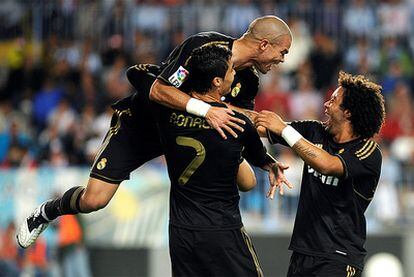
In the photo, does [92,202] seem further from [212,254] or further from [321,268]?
[321,268]

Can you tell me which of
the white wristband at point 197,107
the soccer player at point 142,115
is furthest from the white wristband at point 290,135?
the white wristband at point 197,107

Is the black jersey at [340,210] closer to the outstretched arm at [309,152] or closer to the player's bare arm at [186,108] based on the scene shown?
the outstretched arm at [309,152]

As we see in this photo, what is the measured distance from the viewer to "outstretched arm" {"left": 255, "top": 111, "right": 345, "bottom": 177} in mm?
7387

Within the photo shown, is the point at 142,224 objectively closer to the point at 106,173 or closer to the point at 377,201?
the point at 377,201

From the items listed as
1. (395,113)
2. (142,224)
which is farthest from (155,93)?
(395,113)

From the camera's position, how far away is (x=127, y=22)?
17344 millimetres

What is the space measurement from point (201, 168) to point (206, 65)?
2.37ft

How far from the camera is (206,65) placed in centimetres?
722

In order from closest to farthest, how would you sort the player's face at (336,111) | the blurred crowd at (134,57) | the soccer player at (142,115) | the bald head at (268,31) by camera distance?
the player's face at (336,111)
the soccer player at (142,115)
the bald head at (268,31)
the blurred crowd at (134,57)

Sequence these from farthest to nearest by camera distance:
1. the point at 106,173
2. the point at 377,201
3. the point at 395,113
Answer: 1. the point at 395,113
2. the point at 377,201
3. the point at 106,173

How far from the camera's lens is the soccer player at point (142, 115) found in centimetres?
801

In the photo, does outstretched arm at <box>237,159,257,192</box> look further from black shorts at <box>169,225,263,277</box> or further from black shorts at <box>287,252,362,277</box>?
black shorts at <box>287,252,362,277</box>

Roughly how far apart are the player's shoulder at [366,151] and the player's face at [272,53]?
101 cm

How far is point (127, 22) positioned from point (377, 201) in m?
5.64
